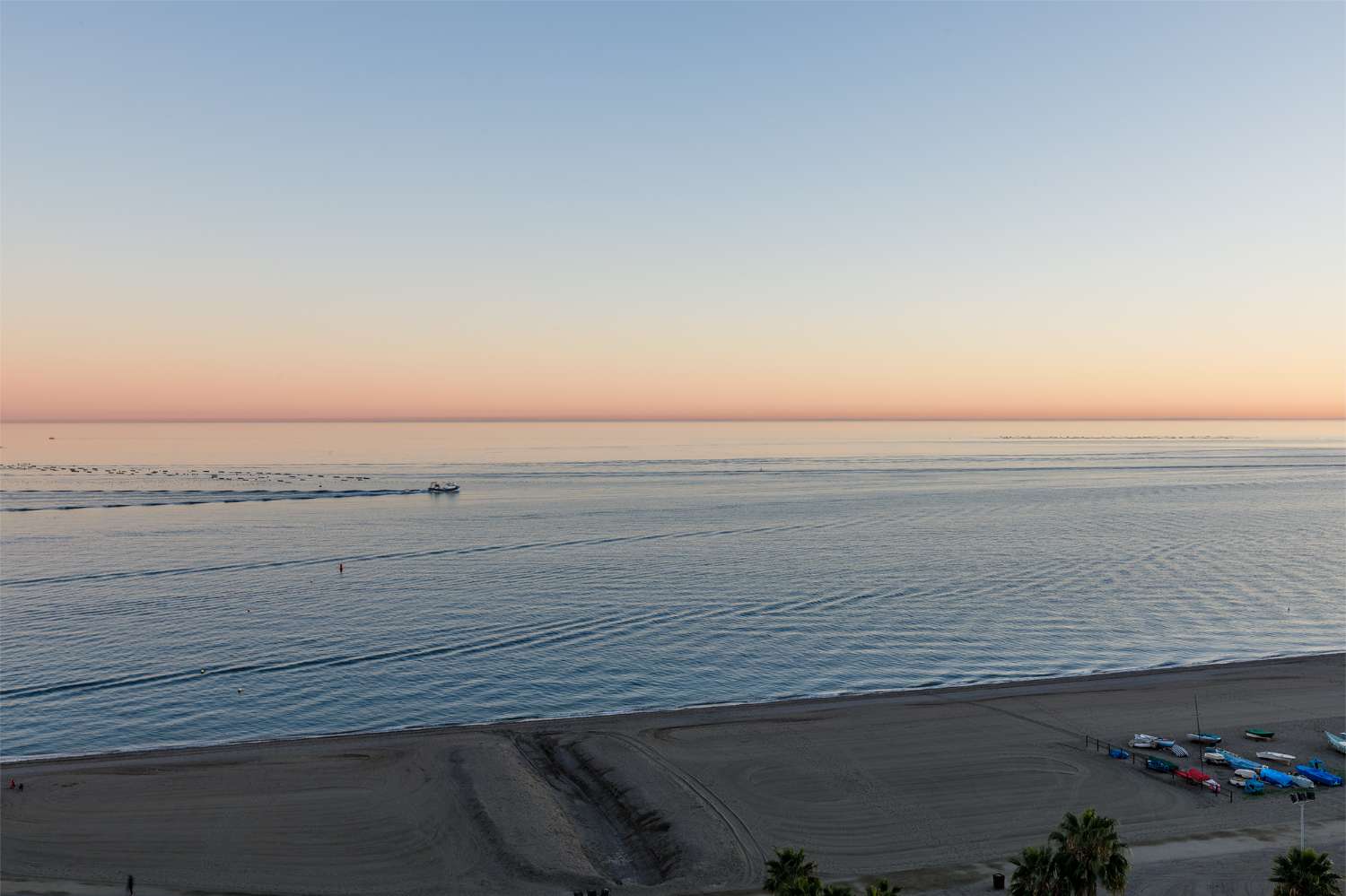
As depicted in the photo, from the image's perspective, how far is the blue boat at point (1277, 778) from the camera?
4590 centimetres

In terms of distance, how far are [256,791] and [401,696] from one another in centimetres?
1670

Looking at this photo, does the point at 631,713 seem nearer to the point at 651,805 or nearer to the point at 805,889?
the point at 651,805

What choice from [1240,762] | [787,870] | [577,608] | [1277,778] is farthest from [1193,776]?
[577,608]

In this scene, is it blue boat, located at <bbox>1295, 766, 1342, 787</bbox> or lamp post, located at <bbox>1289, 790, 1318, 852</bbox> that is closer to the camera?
lamp post, located at <bbox>1289, 790, 1318, 852</bbox>

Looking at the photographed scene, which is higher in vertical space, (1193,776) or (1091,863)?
(1091,863)

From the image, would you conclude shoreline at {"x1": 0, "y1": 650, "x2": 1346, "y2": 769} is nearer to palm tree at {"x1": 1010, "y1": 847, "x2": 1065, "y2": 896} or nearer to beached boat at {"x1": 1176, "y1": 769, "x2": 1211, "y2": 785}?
beached boat at {"x1": 1176, "y1": 769, "x2": 1211, "y2": 785}

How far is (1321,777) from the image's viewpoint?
46.7 metres

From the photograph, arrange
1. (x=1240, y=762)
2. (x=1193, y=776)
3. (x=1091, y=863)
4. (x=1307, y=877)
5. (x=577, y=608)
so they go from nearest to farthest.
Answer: (x=1307, y=877), (x=1091, y=863), (x=1193, y=776), (x=1240, y=762), (x=577, y=608)

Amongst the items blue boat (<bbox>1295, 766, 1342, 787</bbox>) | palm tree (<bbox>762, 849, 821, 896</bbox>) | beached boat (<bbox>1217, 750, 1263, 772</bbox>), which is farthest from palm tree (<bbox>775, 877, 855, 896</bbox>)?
blue boat (<bbox>1295, 766, 1342, 787</bbox>)

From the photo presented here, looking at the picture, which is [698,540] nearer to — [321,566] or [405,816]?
[321,566]

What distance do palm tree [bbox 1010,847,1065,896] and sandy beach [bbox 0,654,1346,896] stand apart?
803 centimetres

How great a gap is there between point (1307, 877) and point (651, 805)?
27.6 meters

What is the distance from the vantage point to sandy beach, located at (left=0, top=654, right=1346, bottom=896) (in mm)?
38031

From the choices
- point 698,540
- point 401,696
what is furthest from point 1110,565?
point 401,696
